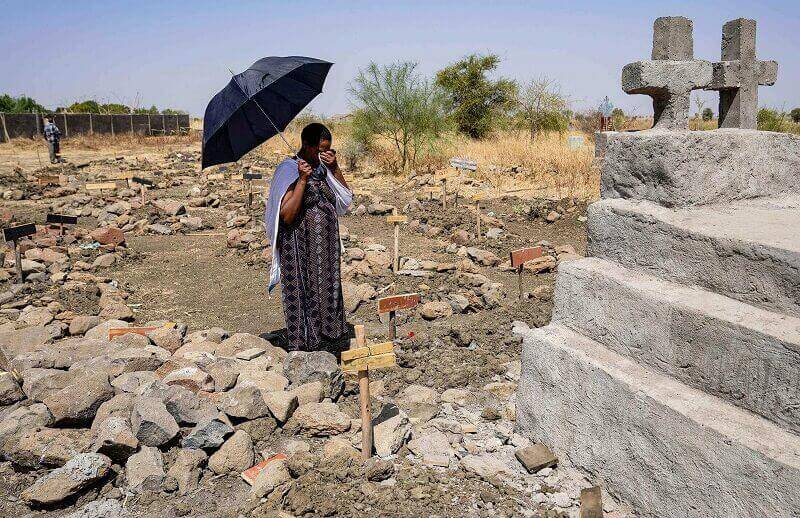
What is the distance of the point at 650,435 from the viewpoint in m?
2.66

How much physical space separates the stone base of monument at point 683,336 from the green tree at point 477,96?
878 inches

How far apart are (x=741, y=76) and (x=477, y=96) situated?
2190 centimetres

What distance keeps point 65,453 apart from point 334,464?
1.38m

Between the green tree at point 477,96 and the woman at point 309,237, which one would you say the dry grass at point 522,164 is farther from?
the woman at point 309,237

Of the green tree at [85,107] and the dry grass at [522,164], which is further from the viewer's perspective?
the green tree at [85,107]

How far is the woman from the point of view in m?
4.36

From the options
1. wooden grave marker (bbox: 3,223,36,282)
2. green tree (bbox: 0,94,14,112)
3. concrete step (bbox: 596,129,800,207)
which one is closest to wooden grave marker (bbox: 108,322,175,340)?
wooden grave marker (bbox: 3,223,36,282)

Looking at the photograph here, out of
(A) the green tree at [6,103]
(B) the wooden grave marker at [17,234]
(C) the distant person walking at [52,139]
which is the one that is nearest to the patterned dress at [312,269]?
(B) the wooden grave marker at [17,234]

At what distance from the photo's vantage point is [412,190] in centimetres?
1521

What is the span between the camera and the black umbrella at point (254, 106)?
13.7ft

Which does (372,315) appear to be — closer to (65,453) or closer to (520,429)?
(520,429)

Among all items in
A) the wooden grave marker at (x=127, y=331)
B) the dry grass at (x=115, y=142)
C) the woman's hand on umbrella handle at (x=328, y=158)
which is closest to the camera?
the woman's hand on umbrella handle at (x=328, y=158)

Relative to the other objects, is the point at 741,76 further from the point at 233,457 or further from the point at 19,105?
the point at 19,105

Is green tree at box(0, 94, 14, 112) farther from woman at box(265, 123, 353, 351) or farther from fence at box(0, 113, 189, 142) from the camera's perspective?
woman at box(265, 123, 353, 351)
